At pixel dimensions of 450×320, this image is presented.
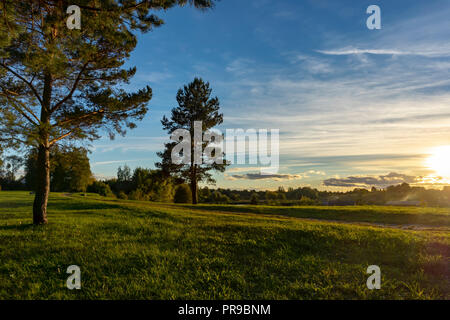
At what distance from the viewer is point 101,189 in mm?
53500

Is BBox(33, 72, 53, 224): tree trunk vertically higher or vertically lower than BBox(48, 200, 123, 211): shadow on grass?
higher

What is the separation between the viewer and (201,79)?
2959cm

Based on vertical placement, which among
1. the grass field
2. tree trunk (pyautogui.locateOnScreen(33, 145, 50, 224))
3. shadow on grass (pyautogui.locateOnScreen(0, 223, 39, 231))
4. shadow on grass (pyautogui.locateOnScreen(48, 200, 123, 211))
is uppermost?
tree trunk (pyautogui.locateOnScreen(33, 145, 50, 224))

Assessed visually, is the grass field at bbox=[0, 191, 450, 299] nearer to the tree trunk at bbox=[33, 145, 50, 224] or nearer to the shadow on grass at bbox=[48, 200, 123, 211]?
the tree trunk at bbox=[33, 145, 50, 224]

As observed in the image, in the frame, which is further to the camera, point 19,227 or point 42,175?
point 42,175

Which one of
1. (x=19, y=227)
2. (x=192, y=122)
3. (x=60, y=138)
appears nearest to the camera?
(x=19, y=227)

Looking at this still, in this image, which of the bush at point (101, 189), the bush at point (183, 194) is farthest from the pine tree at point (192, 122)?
the bush at point (101, 189)

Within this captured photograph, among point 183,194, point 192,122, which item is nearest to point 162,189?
point 183,194

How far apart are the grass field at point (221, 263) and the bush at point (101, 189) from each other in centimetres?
4401

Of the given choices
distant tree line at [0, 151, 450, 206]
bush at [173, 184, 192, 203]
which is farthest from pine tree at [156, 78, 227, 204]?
bush at [173, 184, 192, 203]

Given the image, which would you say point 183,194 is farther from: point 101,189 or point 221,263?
point 221,263

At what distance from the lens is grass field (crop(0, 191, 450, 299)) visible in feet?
15.1

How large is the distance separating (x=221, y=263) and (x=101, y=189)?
A: 54.6 m

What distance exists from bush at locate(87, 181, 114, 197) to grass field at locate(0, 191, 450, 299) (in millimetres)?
44011
